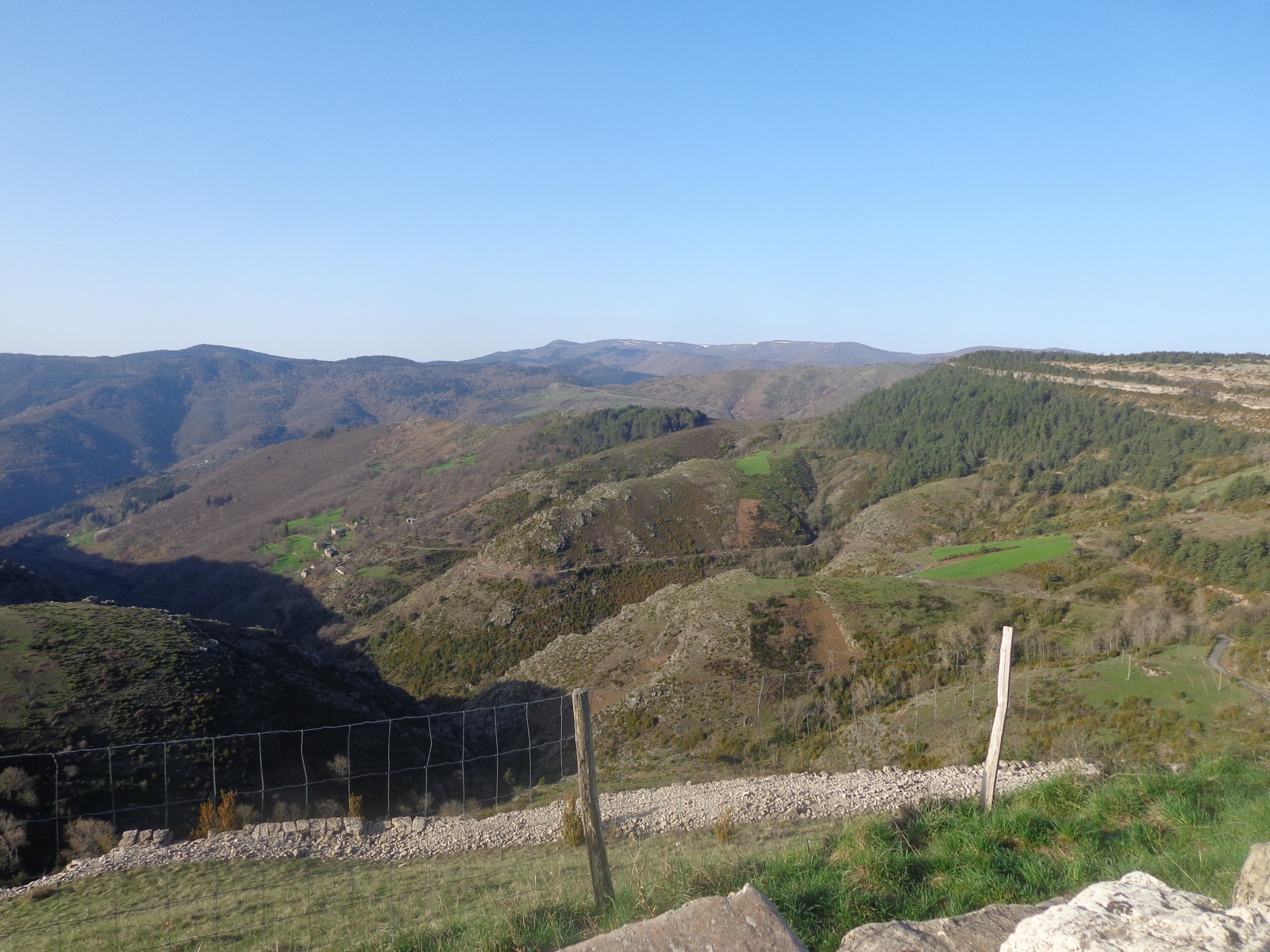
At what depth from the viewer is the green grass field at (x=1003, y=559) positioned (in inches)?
1463

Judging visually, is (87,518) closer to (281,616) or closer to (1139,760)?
(281,616)

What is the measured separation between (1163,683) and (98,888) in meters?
23.7

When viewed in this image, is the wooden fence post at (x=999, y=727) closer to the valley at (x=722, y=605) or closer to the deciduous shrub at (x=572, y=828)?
the valley at (x=722, y=605)

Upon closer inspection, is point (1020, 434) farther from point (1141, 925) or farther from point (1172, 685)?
point (1141, 925)

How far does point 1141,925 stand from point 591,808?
12.7 ft

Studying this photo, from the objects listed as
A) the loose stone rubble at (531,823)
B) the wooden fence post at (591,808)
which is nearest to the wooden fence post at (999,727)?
the wooden fence post at (591,808)

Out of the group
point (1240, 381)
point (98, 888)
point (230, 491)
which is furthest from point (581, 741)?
point (230, 491)

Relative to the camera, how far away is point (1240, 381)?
6184cm


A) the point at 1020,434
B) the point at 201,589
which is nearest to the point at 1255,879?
the point at 1020,434

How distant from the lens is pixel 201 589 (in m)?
75.4

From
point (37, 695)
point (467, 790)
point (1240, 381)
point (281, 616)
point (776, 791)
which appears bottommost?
point (281, 616)

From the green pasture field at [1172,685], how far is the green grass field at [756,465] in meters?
55.1

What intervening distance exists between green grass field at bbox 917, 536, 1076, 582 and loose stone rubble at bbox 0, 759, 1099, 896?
1070 inches

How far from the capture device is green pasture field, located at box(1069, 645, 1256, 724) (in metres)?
15.4
